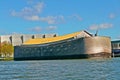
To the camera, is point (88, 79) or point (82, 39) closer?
point (88, 79)

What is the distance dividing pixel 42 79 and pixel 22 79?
8.39ft

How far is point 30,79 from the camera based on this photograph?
152ft

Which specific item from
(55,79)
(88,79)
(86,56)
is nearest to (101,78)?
(88,79)

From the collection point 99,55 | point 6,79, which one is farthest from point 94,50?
point 6,79

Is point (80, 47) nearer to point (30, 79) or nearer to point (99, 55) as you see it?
point (99, 55)

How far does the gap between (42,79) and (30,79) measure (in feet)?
Answer: 5.00

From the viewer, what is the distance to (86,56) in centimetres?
19238

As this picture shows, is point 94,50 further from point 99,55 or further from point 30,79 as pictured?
point 30,79

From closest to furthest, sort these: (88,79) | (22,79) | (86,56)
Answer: (88,79) → (22,79) → (86,56)

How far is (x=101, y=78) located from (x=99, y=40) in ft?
500

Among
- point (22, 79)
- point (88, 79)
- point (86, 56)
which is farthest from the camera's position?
point (86, 56)

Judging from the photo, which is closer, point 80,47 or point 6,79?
point 6,79

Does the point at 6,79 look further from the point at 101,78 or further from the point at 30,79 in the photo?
the point at 101,78

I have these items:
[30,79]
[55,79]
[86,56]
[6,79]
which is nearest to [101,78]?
[55,79]
